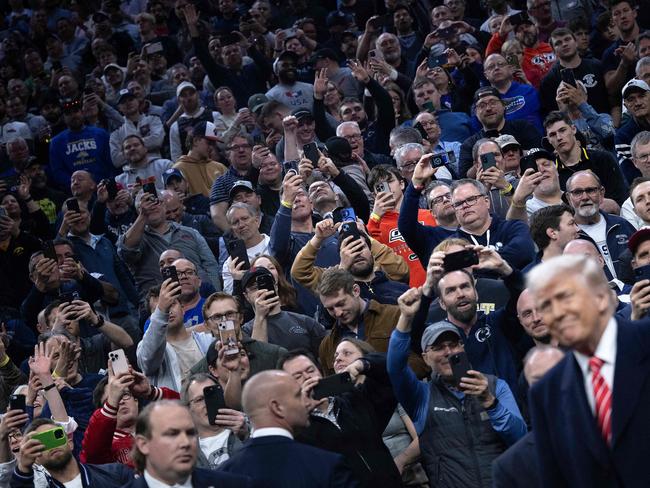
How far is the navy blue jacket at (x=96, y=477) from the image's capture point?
20.3 ft

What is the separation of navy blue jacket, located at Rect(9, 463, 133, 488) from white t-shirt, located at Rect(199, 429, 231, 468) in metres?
0.40

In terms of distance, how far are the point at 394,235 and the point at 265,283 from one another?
4.46 feet

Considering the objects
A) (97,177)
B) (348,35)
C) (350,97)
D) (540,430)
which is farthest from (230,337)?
(348,35)

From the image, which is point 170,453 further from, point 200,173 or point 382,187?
point 200,173

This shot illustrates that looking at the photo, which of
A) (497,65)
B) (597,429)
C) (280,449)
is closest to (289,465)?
(280,449)

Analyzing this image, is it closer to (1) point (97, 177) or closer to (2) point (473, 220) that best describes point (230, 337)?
(2) point (473, 220)

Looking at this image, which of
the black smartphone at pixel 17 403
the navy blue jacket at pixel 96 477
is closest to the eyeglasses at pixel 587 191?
the navy blue jacket at pixel 96 477

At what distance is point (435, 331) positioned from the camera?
6270 millimetres

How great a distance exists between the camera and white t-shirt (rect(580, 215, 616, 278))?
7.48 metres

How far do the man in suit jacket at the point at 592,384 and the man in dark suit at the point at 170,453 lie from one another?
146 cm

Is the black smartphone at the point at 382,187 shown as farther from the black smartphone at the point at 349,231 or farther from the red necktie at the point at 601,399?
the red necktie at the point at 601,399

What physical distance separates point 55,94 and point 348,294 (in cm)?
871

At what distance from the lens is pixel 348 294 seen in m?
6.98

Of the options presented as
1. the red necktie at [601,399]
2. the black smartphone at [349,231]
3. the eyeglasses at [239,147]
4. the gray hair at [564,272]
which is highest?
the gray hair at [564,272]
